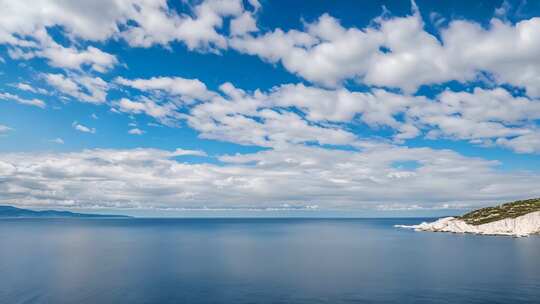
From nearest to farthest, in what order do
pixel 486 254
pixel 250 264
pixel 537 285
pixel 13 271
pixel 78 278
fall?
1. pixel 537 285
2. pixel 78 278
3. pixel 13 271
4. pixel 250 264
5. pixel 486 254

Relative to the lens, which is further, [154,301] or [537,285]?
[537,285]

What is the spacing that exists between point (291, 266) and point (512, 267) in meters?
58.7

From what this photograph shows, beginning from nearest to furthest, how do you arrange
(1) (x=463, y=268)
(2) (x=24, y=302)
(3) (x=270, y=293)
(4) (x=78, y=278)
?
1. (2) (x=24, y=302)
2. (3) (x=270, y=293)
3. (4) (x=78, y=278)
4. (1) (x=463, y=268)

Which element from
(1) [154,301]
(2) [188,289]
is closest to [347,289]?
(2) [188,289]

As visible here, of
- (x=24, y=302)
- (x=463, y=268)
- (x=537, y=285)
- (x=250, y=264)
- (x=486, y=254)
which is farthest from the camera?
(x=486, y=254)

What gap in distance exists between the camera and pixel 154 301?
65625 millimetres

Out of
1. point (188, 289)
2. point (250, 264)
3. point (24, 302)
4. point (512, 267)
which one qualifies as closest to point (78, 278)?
point (24, 302)

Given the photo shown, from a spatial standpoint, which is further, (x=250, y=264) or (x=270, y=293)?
(x=250, y=264)

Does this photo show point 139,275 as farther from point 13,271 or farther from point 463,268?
point 463,268

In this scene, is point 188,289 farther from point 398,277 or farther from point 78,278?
point 398,277

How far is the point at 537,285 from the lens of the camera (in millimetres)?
78312

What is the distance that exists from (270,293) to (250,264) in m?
38.2

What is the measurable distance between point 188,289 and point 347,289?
102ft

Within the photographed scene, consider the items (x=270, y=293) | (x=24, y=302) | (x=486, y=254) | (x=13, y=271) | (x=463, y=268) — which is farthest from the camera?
(x=486, y=254)
